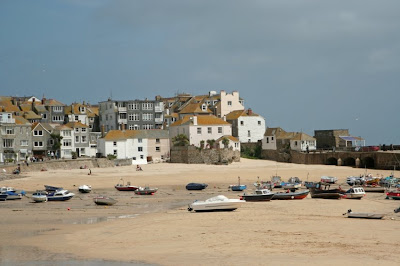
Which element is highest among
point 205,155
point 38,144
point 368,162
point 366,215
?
point 38,144

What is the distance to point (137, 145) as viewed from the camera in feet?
282

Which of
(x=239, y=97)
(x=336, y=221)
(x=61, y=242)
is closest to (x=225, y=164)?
(x=239, y=97)

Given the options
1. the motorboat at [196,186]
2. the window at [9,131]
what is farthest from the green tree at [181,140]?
the motorboat at [196,186]

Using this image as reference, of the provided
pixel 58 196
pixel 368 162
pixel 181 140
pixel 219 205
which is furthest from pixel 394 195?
pixel 181 140

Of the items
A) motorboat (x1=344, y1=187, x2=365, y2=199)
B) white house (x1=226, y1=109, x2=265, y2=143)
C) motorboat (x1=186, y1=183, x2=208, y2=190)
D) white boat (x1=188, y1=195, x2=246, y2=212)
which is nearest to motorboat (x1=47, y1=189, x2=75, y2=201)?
motorboat (x1=186, y1=183, x2=208, y2=190)

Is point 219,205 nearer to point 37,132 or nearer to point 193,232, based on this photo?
point 193,232

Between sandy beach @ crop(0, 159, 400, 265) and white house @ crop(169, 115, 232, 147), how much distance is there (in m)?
35.2

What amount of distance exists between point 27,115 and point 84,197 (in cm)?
4888

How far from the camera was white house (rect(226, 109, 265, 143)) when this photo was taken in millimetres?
93125

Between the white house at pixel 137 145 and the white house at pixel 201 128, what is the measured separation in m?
2.52

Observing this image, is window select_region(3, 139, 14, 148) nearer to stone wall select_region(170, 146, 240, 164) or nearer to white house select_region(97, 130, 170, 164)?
white house select_region(97, 130, 170, 164)

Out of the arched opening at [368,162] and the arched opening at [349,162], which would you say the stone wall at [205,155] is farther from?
the arched opening at [368,162]

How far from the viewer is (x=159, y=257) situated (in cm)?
2283

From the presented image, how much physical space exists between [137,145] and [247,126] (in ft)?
59.8
